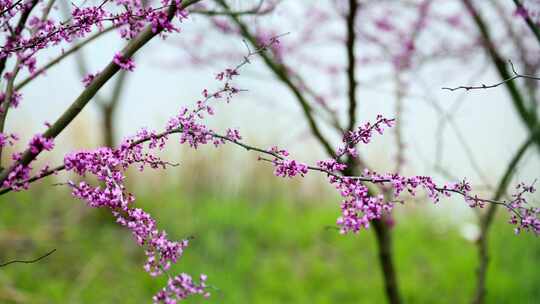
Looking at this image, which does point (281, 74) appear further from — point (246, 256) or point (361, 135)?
point (246, 256)

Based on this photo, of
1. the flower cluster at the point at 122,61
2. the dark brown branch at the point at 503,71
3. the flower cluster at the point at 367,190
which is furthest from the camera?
the dark brown branch at the point at 503,71

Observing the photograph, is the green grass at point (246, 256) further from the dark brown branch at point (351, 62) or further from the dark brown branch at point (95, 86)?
the dark brown branch at point (95, 86)

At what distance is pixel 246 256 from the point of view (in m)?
5.93

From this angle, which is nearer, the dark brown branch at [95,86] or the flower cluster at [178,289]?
the flower cluster at [178,289]

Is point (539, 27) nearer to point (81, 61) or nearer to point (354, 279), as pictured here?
point (354, 279)

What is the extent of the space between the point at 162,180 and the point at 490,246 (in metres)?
3.95

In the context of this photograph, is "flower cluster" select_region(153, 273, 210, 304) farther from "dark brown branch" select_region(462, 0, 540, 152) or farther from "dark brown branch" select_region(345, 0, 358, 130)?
"dark brown branch" select_region(462, 0, 540, 152)

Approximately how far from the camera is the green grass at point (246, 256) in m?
5.27

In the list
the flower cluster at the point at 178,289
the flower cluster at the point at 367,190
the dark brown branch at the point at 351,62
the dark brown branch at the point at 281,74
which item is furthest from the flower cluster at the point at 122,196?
the dark brown branch at the point at 351,62

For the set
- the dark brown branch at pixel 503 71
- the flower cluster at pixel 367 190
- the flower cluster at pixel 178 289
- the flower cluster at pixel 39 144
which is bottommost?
the flower cluster at pixel 178 289

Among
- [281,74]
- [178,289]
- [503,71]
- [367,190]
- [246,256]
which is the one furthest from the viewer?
[246,256]

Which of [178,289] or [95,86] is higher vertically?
[95,86]

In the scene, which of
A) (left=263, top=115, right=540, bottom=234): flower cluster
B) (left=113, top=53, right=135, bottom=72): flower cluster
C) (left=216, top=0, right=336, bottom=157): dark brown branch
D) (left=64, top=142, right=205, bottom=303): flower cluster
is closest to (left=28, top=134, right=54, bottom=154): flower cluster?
(left=64, top=142, right=205, bottom=303): flower cluster

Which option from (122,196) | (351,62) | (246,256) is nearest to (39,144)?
(122,196)
